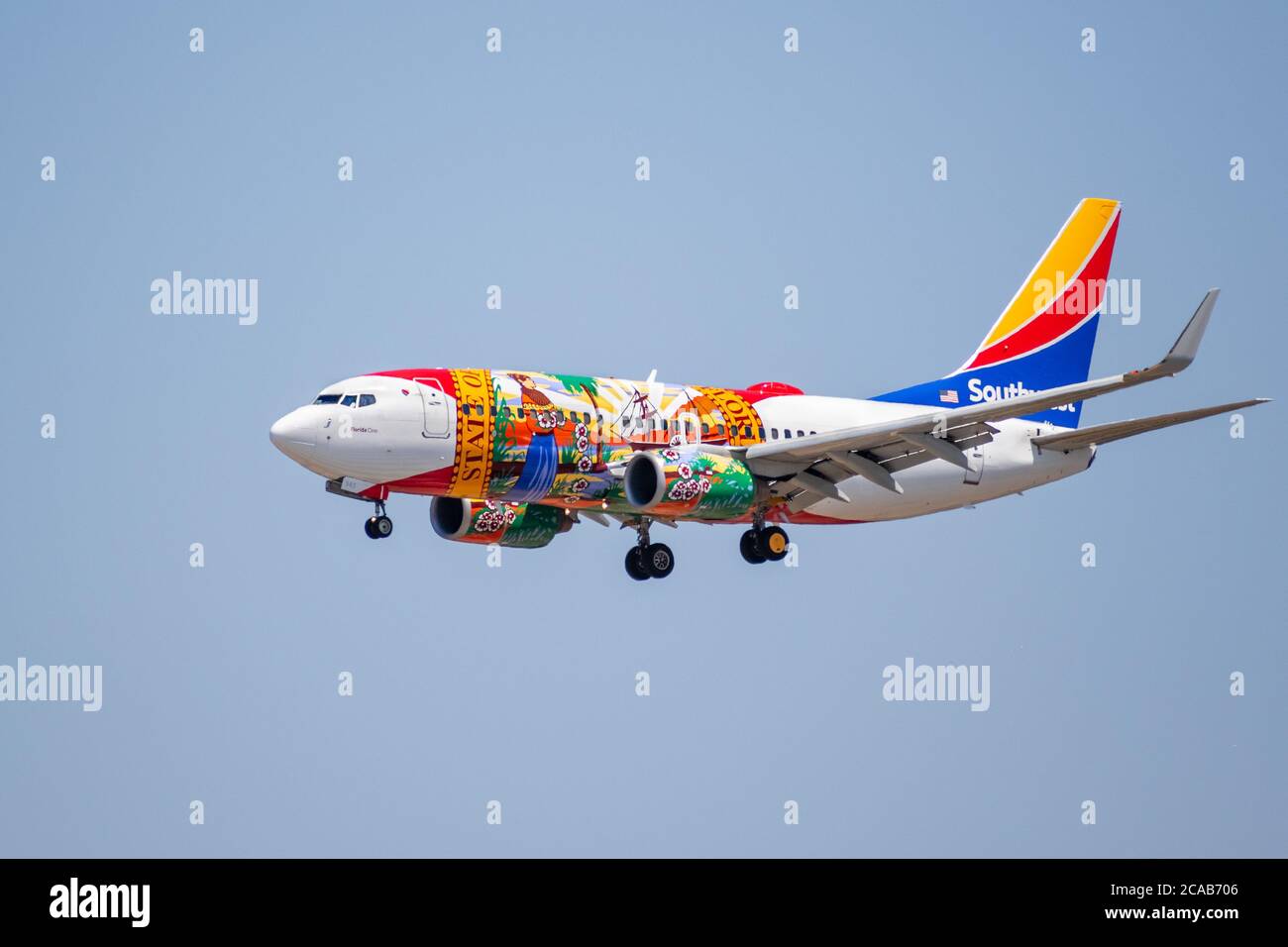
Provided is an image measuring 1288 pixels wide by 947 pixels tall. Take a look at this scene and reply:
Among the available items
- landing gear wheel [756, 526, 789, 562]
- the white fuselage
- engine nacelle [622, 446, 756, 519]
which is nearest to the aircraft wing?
Result: engine nacelle [622, 446, 756, 519]

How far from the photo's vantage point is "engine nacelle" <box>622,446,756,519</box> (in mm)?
52156

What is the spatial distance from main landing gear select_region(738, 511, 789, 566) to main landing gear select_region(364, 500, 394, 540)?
1106 centimetres

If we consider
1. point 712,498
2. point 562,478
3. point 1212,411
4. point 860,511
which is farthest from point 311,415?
point 1212,411

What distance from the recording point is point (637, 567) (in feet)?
184

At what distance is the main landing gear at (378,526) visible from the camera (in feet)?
167

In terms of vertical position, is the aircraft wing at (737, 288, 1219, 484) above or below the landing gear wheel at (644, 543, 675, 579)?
above

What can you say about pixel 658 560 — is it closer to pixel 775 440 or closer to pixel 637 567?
pixel 637 567

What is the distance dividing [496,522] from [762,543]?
8185 millimetres

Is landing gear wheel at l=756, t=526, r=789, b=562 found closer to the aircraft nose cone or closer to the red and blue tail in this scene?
the red and blue tail

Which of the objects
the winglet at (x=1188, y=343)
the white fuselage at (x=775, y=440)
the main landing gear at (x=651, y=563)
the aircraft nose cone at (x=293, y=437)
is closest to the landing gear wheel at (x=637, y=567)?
the main landing gear at (x=651, y=563)

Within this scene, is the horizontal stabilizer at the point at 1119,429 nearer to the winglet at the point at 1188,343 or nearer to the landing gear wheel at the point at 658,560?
the winglet at the point at 1188,343

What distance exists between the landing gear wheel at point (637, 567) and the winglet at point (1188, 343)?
16707 mm

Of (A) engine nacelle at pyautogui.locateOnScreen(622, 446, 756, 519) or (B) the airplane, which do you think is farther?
(A) engine nacelle at pyautogui.locateOnScreen(622, 446, 756, 519)

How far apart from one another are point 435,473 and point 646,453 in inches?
234
